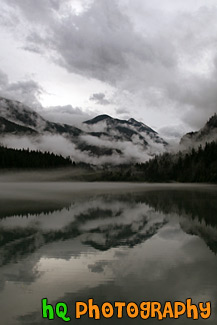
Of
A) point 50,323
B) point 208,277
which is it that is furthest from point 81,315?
point 208,277

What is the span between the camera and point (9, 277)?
15.3 m

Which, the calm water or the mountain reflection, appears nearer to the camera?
the calm water

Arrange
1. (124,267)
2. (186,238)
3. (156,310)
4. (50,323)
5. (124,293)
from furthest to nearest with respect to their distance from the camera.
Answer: (186,238) < (124,267) < (124,293) < (156,310) < (50,323)

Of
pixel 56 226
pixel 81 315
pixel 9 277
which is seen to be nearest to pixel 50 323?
pixel 81 315

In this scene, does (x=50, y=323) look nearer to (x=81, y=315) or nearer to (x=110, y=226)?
(x=81, y=315)

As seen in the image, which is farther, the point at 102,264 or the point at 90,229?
the point at 90,229

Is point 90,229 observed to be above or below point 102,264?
below

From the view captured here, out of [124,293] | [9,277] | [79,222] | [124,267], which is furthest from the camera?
[79,222]

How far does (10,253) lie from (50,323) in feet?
32.7

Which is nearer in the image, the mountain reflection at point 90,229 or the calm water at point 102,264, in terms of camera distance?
the calm water at point 102,264

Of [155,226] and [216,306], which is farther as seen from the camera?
[155,226]

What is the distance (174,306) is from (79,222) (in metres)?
21.8

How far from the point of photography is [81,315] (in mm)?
11656

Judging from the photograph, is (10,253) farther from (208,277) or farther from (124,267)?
(208,277)
